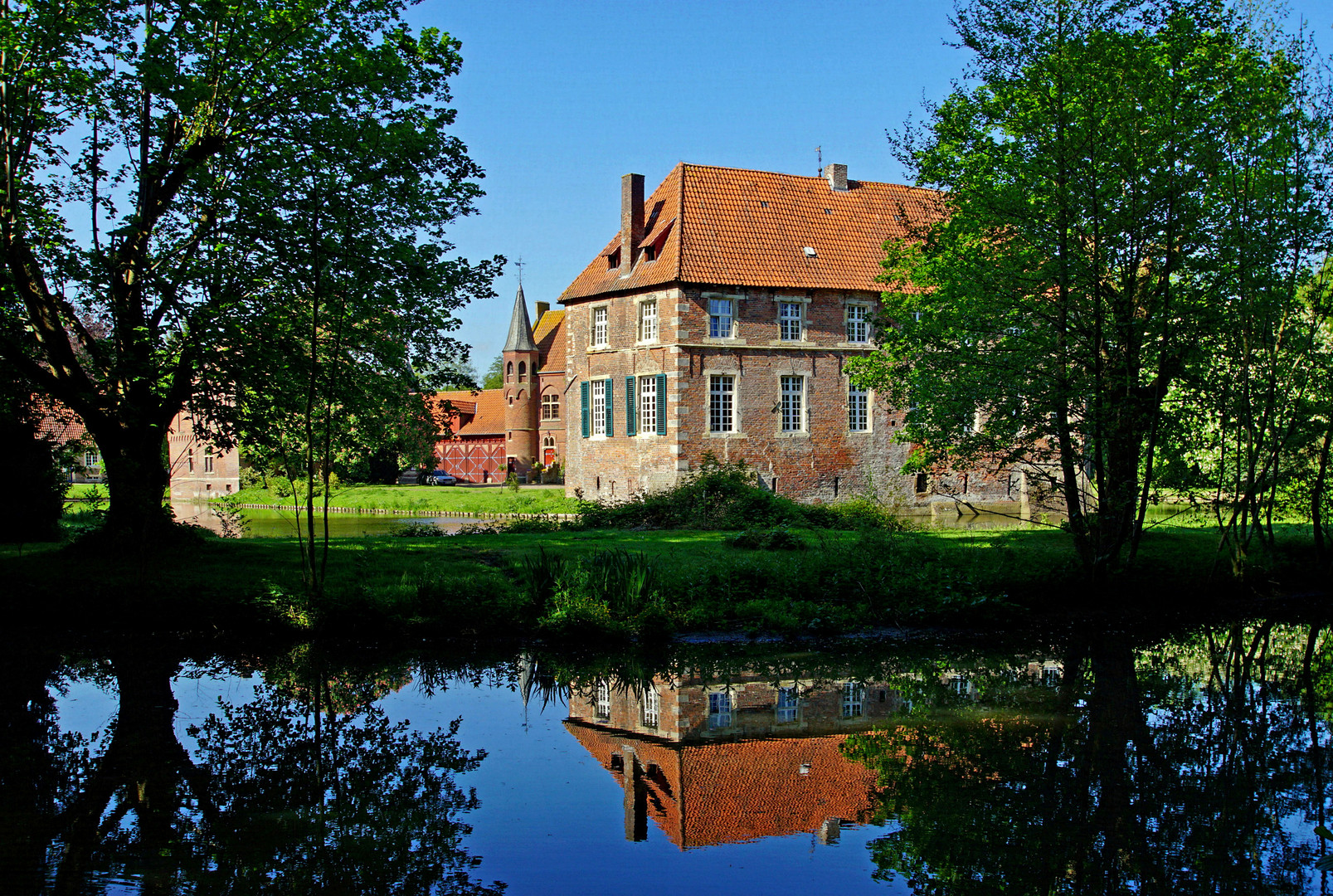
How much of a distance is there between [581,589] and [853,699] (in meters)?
3.45

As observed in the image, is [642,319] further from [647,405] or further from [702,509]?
[702,509]

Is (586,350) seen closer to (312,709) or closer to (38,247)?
(38,247)

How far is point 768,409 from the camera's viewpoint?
2919 centimetres

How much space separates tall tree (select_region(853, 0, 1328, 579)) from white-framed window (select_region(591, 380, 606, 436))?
18527 millimetres

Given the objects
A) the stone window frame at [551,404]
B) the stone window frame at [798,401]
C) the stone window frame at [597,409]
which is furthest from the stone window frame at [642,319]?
the stone window frame at [551,404]

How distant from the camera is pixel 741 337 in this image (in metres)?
28.7

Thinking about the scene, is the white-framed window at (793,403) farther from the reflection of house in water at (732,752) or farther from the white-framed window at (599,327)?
the reflection of house in water at (732,752)

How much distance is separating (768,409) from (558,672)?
782 inches

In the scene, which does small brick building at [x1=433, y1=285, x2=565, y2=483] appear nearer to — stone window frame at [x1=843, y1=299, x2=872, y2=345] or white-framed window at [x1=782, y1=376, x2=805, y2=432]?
white-framed window at [x1=782, y1=376, x2=805, y2=432]

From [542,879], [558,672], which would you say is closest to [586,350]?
[558,672]

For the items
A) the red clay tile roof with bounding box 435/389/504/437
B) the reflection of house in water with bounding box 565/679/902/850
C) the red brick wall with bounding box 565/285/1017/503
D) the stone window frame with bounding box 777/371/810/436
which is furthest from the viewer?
the red clay tile roof with bounding box 435/389/504/437

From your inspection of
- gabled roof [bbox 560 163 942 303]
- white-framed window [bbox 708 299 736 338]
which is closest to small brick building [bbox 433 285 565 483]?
gabled roof [bbox 560 163 942 303]

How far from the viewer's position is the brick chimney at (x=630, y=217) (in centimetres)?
3011

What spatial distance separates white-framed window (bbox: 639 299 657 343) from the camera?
95.0 feet
